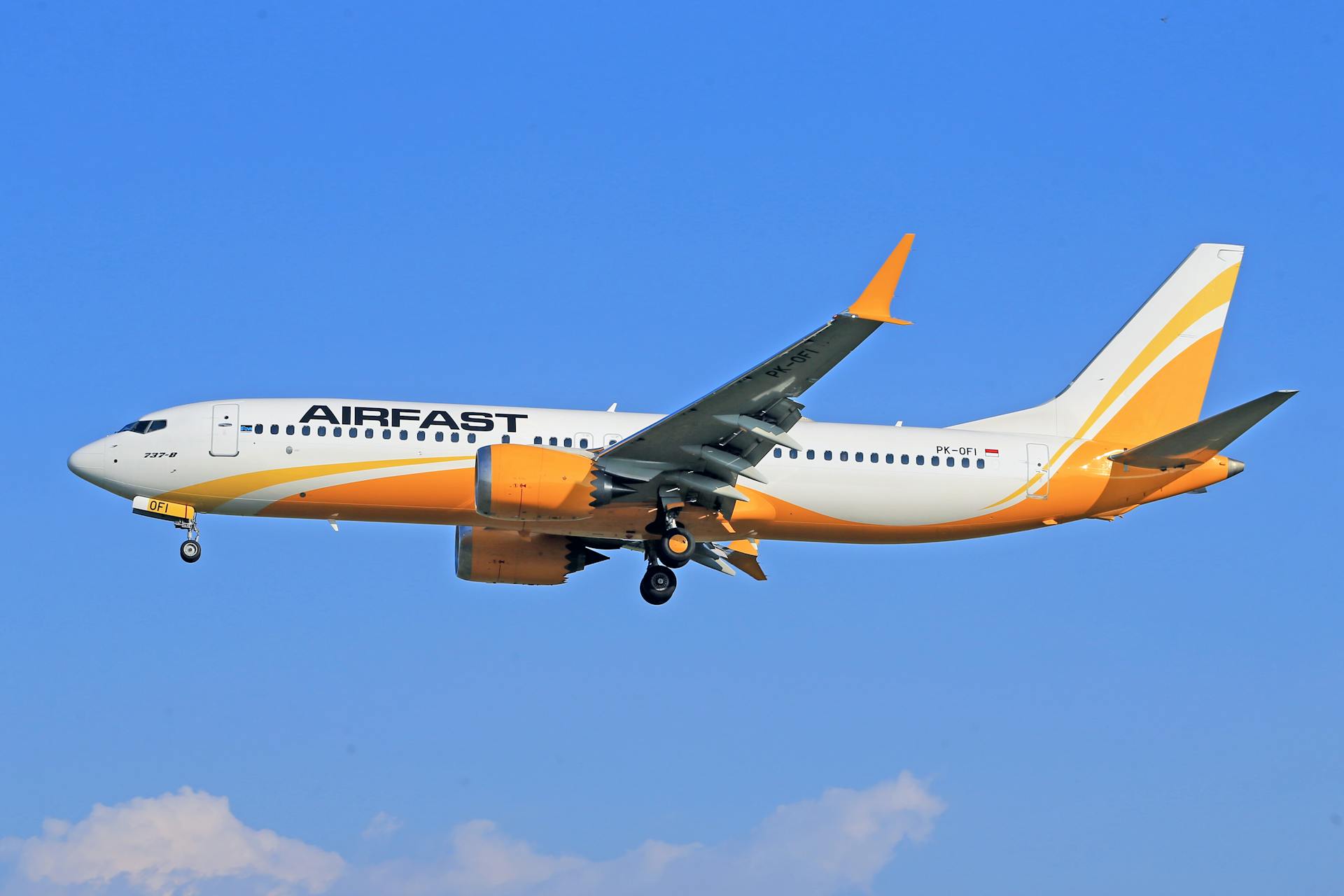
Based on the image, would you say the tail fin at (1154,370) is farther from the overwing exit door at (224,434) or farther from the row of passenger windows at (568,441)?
the overwing exit door at (224,434)

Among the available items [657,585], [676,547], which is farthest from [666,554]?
[657,585]

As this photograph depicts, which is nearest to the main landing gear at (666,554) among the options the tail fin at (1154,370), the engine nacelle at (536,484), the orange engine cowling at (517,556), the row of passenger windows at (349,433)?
the engine nacelle at (536,484)

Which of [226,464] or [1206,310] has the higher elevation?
[1206,310]

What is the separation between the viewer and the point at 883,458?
4056 cm

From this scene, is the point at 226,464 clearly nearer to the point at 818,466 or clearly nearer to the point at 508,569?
the point at 508,569

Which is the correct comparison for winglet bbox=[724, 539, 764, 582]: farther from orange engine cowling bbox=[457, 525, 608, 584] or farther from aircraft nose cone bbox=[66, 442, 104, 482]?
aircraft nose cone bbox=[66, 442, 104, 482]

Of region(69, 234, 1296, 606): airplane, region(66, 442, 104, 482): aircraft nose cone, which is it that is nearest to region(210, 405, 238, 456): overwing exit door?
region(69, 234, 1296, 606): airplane

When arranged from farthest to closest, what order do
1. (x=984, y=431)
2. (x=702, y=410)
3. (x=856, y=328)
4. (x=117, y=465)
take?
(x=984, y=431) → (x=117, y=465) → (x=702, y=410) → (x=856, y=328)

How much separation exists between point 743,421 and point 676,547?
4.22 metres

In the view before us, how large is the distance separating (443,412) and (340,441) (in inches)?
98.9

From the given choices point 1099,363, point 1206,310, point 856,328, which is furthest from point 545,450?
point 1206,310

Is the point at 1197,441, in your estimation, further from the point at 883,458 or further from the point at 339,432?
the point at 339,432

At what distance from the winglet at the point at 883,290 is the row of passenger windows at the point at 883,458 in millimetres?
7365

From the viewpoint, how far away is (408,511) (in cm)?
3978
